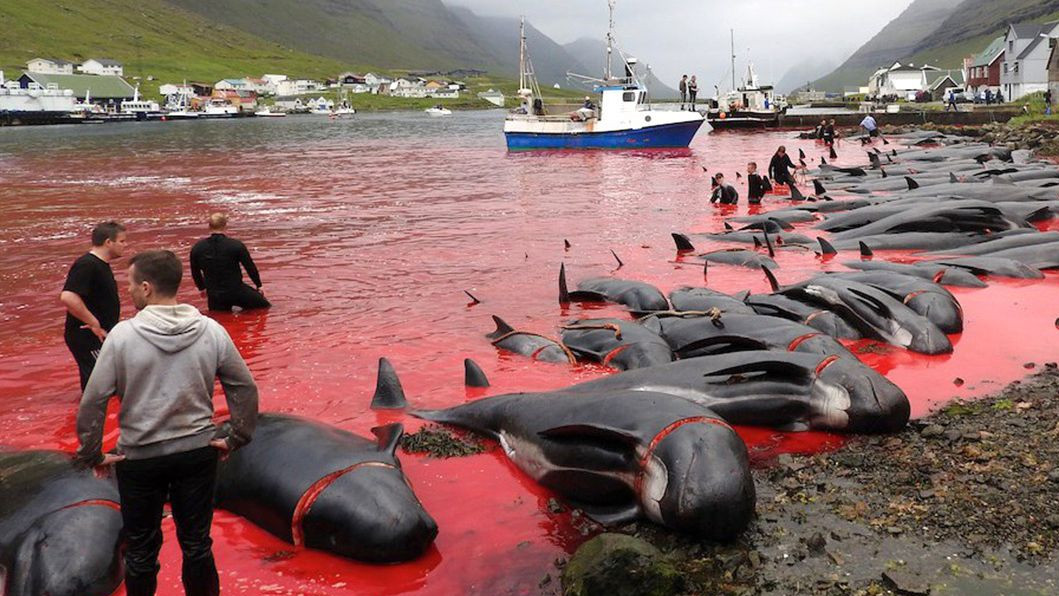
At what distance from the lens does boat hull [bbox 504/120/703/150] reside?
4753 centimetres

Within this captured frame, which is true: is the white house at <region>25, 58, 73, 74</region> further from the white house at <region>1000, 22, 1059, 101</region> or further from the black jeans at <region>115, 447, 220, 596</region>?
the black jeans at <region>115, 447, 220, 596</region>

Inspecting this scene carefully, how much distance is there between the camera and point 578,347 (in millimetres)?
9742

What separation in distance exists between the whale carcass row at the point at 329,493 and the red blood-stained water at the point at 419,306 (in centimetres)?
14

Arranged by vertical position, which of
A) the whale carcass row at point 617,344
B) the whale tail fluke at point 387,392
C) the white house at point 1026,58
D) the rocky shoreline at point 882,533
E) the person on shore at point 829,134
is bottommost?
the rocky shoreline at point 882,533

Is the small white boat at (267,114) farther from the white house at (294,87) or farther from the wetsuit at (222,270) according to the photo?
the wetsuit at (222,270)

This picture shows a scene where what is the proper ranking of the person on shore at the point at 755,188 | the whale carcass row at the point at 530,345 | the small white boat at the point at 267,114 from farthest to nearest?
the small white boat at the point at 267,114, the person on shore at the point at 755,188, the whale carcass row at the point at 530,345

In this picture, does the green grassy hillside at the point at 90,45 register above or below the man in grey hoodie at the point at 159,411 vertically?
above

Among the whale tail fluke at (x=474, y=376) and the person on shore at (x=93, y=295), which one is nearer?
the person on shore at (x=93, y=295)

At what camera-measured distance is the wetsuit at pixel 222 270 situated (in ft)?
39.8

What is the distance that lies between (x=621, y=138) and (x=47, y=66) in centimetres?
13767

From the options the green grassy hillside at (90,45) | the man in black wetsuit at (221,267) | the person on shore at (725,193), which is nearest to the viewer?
the man in black wetsuit at (221,267)

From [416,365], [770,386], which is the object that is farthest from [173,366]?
[416,365]

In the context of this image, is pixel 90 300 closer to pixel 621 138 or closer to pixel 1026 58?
pixel 621 138

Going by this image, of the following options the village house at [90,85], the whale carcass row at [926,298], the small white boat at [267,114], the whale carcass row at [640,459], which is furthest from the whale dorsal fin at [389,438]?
the small white boat at [267,114]
